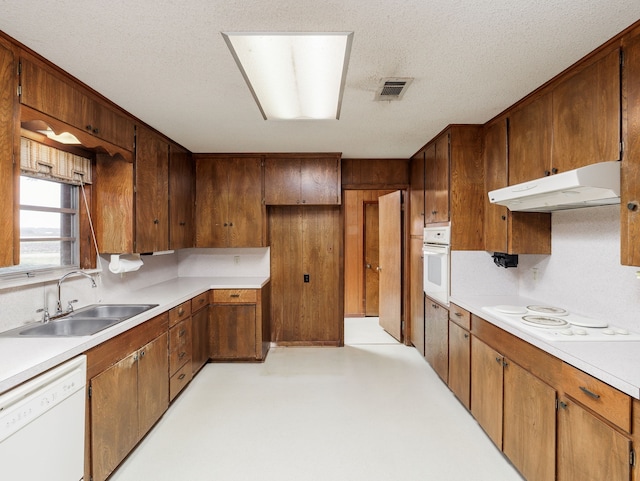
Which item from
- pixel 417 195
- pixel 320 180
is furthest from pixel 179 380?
pixel 417 195

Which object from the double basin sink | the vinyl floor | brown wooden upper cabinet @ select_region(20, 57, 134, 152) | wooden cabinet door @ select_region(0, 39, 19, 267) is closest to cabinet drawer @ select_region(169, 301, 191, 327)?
the double basin sink

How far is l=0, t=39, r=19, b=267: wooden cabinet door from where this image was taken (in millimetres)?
1519

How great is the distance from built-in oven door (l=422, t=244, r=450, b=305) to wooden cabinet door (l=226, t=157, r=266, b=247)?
184 cm

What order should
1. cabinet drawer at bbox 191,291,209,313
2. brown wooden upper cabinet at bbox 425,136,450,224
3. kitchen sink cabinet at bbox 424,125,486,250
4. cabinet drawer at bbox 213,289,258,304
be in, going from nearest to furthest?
1. kitchen sink cabinet at bbox 424,125,486,250
2. brown wooden upper cabinet at bbox 425,136,450,224
3. cabinet drawer at bbox 191,291,209,313
4. cabinet drawer at bbox 213,289,258,304

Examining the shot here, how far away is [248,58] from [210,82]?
1.67 ft

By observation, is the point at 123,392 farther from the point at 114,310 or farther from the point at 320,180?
the point at 320,180

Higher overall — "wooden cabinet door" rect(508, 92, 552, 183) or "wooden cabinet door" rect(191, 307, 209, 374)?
"wooden cabinet door" rect(508, 92, 552, 183)

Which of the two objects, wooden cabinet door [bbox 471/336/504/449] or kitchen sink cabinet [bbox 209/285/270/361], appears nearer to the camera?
wooden cabinet door [bbox 471/336/504/449]

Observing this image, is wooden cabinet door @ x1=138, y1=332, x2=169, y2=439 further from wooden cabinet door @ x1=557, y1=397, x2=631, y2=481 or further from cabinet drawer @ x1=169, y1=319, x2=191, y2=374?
wooden cabinet door @ x1=557, y1=397, x2=631, y2=481

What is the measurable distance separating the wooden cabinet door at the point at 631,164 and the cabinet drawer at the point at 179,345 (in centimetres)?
289

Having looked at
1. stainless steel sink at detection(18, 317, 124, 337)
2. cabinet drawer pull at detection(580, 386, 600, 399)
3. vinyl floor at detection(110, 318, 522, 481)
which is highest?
stainless steel sink at detection(18, 317, 124, 337)

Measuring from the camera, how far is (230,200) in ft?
12.5

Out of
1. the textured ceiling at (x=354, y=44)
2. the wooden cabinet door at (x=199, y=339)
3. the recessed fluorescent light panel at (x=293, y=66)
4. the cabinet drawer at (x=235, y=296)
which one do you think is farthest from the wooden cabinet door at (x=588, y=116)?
the wooden cabinet door at (x=199, y=339)

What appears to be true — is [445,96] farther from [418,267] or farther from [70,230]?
[70,230]
